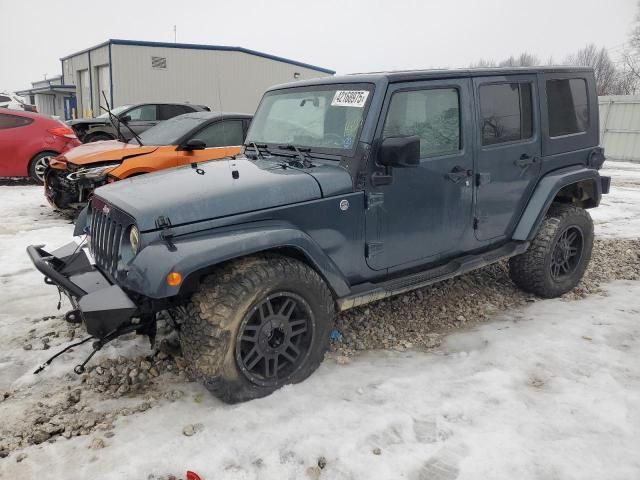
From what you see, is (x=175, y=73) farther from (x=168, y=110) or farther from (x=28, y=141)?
(x=28, y=141)

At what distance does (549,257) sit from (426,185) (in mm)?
1640

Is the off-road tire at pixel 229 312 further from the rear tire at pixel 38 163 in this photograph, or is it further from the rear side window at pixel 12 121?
the rear side window at pixel 12 121

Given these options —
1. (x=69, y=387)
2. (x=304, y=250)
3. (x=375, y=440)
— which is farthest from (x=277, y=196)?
(x=69, y=387)

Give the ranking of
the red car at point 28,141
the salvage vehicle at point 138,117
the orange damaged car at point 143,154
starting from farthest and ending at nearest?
the salvage vehicle at point 138,117 → the red car at point 28,141 → the orange damaged car at point 143,154

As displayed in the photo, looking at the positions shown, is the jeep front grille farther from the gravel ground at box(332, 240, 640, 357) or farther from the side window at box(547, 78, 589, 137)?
the side window at box(547, 78, 589, 137)

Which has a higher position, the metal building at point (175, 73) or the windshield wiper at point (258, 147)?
the metal building at point (175, 73)

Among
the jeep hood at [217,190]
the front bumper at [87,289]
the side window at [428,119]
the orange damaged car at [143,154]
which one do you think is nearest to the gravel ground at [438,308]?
the jeep hood at [217,190]

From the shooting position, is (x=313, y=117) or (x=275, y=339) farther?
(x=313, y=117)

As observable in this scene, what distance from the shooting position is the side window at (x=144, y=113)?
523 inches

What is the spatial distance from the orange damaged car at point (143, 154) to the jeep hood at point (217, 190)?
10.4 feet

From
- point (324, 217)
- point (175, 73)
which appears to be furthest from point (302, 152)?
point (175, 73)

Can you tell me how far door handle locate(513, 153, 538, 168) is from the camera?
424 centimetres

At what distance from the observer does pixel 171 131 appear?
23.4 feet

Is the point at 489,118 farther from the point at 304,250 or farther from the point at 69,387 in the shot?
the point at 69,387
